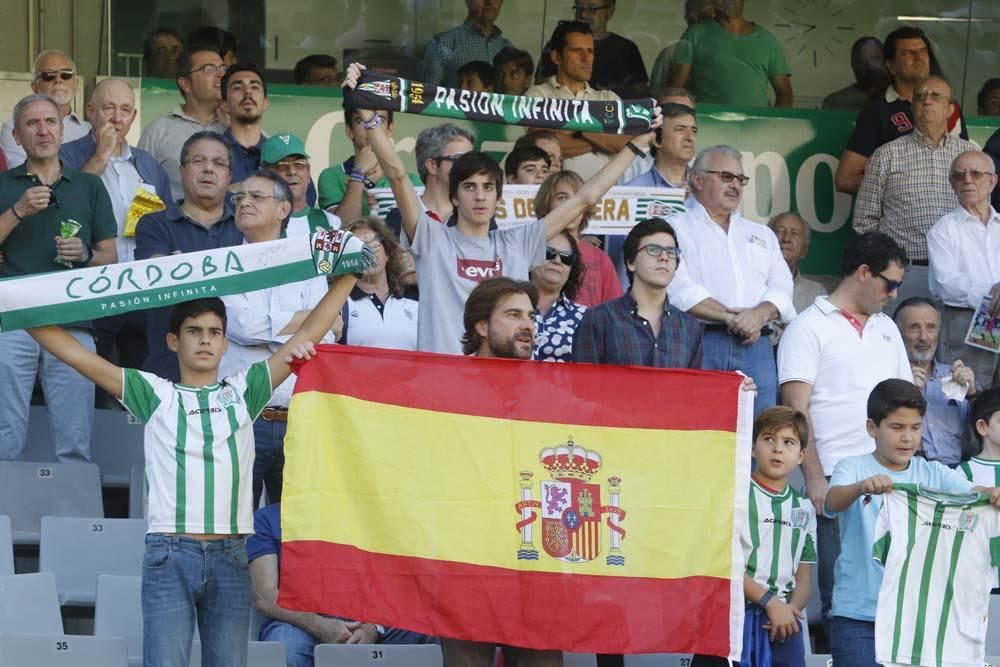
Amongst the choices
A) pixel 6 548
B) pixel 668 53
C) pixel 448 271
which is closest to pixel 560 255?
pixel 448 271

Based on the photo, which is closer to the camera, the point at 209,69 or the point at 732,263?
the point at 732,263

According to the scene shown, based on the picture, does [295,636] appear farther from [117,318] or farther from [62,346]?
[117,318]

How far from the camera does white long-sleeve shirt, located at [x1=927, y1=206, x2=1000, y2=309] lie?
9.95m

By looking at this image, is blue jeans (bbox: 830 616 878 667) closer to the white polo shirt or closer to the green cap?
the white polo shirt

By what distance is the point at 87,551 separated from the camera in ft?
25.5

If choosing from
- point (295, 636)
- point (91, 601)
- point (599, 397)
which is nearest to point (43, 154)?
point (91, 601)

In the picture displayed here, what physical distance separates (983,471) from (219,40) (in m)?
5.95

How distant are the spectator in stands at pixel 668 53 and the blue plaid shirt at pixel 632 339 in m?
4.59

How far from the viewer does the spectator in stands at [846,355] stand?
805 cm

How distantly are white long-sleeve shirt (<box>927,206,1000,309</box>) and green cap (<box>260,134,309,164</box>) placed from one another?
3.78 m

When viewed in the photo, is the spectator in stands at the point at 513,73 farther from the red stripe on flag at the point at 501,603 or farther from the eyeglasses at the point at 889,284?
the red stripe on flag at the point at 501,603

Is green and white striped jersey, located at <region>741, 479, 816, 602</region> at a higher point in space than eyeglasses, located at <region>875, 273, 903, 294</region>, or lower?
lower

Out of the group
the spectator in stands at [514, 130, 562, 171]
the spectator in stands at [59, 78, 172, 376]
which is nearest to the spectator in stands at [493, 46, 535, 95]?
the spectator in stands at [514, 130, 562, 171]

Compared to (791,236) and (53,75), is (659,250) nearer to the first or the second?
(791,236)
